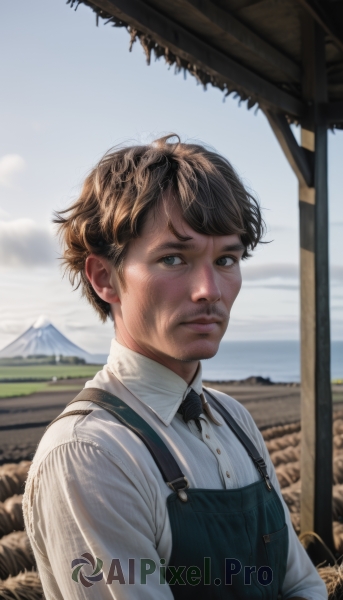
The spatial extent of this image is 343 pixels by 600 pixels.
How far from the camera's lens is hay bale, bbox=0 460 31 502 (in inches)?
122

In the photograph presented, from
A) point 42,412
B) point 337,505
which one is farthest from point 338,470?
point 42,412

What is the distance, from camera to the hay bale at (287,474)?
3.96m

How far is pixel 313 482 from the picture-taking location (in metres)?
3.27

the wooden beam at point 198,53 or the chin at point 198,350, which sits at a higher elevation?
the wooden beam at point 198,53

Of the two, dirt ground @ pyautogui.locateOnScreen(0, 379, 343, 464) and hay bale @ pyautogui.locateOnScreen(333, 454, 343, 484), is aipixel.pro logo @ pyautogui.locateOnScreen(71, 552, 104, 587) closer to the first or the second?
dirt ground @ pyautogui.locateOnScreen(0, 379, 343, 464)

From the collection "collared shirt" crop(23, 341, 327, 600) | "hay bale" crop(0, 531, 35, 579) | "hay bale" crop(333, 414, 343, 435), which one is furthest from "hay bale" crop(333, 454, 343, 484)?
"collared shirt" crop(23, 341, 327, 600)

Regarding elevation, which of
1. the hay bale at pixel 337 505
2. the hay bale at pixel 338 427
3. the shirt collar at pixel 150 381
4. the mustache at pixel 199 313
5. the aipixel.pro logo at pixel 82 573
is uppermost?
the mustache at pixel 199 313

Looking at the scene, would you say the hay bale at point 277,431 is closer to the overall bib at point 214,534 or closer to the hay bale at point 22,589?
the hay bale at point 22,589

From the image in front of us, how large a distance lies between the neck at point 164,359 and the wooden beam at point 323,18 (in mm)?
2217

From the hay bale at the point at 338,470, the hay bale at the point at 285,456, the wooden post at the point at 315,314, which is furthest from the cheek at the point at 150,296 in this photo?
the hay bale at the point at 285,456

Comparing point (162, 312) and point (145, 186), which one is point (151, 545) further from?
point (145, 186)

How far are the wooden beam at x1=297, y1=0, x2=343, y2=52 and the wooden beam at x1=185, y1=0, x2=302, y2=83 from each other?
0.83ft

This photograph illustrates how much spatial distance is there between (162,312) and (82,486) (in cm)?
36

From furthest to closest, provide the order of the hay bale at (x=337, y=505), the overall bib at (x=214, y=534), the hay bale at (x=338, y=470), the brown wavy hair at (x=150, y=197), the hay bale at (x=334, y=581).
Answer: the hay bale at (x=338, y=470) → the hay bale at (x=337, y=505) → the hay bale at (x=334, y=581) → the brown wavy hair at (x=150, y=197) → the overall bib at (x=214, y=534)
